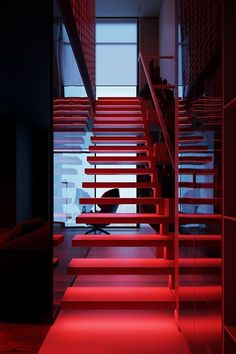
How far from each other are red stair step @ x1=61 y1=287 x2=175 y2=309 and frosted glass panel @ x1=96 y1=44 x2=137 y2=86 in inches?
308

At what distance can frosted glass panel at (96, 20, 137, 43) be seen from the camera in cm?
1117

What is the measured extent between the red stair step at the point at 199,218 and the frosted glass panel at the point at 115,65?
7998mm

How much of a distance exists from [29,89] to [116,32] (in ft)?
25.8

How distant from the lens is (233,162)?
2080mm

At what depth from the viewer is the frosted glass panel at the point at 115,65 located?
11.0 meters

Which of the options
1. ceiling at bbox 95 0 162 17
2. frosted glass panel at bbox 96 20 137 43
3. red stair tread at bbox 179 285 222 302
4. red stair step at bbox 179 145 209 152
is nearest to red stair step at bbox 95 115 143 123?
red stair step at bbox 179 145 209 152

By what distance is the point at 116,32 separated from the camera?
1127 cm

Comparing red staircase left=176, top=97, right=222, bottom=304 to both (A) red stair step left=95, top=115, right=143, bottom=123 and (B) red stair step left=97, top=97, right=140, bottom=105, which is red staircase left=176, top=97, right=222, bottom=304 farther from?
(B) red stair step left=97, top=97, right=140, bottom=105

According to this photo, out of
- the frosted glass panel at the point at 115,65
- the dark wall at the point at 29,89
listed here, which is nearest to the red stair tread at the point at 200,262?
the dark wall at the point at 29,89

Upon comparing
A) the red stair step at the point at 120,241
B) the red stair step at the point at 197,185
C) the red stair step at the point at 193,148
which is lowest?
the red stair step at the point at 120,241

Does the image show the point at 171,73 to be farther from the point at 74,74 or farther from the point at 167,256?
the point at 167,256

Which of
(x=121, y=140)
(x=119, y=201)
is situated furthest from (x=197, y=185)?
(x=121, y=140)

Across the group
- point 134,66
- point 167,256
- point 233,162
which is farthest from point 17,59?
point 134,66

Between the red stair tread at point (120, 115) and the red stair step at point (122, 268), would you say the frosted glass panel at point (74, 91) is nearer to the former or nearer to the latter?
the red stair tread at point (120, 115)
